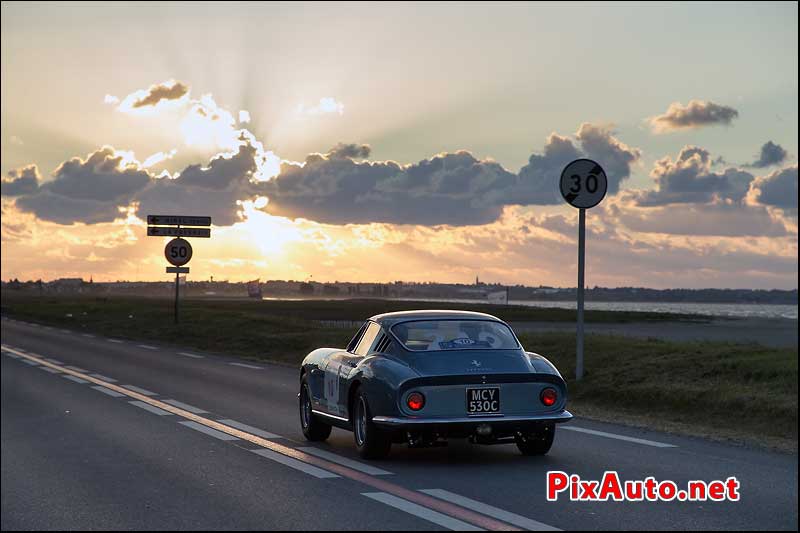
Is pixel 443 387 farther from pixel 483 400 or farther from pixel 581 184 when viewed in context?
pixel 581 184

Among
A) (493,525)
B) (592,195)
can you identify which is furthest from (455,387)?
(592,195)

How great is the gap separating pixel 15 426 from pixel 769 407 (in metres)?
11.0

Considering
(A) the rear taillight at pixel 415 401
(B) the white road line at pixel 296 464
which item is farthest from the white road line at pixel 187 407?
(A) the rear taillight at pixel 415 401

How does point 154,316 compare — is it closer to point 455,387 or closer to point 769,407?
point 769,407

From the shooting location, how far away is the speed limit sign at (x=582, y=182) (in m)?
19.6

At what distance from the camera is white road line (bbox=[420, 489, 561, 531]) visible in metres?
7.72

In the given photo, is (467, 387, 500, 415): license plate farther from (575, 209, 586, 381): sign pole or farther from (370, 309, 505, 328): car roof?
(575, 209, 586, 381): sign pole

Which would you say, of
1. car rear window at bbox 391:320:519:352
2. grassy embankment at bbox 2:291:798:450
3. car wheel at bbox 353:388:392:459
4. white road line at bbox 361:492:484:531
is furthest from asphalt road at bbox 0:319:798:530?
grassy embankment at bbox 2:291:798:450

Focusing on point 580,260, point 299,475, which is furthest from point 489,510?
point 580,260

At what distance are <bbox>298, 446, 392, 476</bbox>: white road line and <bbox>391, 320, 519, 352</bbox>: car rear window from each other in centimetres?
125

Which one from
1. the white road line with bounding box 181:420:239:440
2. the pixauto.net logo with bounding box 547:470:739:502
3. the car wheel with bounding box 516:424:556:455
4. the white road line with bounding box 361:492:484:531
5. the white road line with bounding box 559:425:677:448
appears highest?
the car wheel with bounding box 516:424:556:455

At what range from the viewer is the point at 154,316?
57875 millimetres

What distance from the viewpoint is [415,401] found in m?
10.2

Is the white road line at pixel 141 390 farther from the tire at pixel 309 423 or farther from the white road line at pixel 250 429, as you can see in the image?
the tire at pixel 309 423
